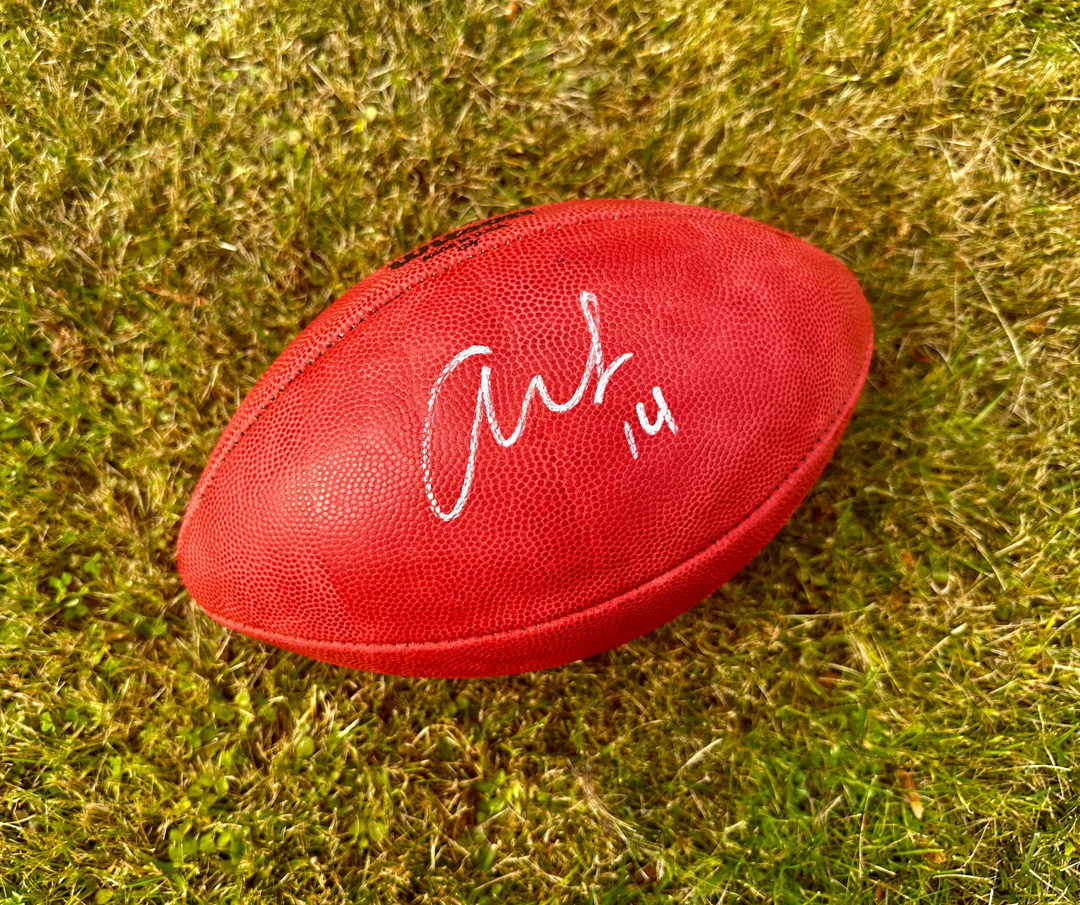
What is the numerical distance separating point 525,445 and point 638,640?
937mm

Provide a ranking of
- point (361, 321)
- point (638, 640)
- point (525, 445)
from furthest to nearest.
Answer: point (638, 640), point (361, 321), point (525, 445)

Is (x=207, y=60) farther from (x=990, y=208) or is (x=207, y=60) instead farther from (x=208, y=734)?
(x=990, y=208)

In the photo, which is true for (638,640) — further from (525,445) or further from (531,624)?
(525,445)

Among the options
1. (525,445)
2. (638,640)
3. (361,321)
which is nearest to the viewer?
(525,445)

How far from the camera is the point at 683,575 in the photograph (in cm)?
158

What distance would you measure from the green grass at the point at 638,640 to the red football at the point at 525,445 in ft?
2.05

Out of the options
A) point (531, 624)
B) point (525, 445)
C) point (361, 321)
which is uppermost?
point (361, 321)
